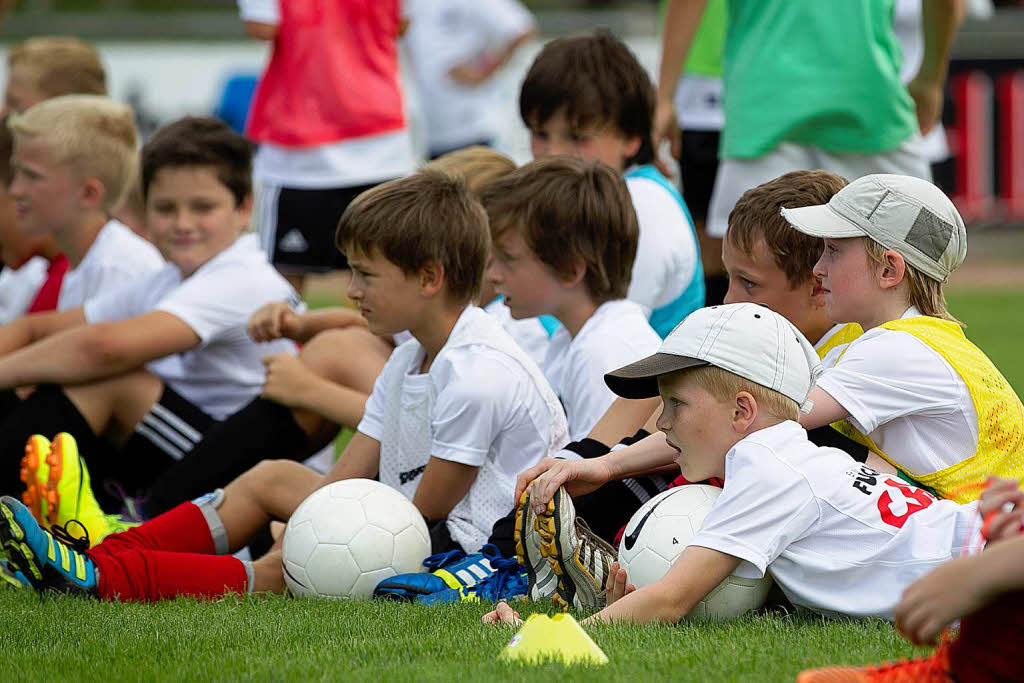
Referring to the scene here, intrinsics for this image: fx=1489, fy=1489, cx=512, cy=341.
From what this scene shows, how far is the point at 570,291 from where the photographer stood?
490cm

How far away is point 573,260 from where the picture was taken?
4867mm

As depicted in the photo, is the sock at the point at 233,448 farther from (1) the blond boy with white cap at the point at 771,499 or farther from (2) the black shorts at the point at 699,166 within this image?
(2) the black shorts at the point at 699,166

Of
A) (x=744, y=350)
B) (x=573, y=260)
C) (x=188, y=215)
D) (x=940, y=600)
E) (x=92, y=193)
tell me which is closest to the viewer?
(x=940, y=600)

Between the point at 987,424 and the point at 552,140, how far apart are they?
2.61 m

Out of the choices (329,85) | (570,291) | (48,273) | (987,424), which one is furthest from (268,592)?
(329,85)

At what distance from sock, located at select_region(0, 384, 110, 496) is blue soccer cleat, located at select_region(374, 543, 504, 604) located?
179 centimetres

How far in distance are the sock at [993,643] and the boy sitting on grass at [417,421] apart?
2.01 m

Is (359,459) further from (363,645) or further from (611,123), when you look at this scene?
(611,123)

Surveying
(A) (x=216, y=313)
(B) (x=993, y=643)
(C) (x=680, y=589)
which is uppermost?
(B) (x=993, y=643)

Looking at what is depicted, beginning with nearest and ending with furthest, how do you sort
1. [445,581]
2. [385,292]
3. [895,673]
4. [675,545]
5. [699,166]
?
1. [895,673]
2. [675,545]
3. [445,581]
4. [385,292]
5. [699,166]

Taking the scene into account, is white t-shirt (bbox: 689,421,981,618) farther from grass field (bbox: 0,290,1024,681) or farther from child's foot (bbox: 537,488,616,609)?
child's foot (bbox: 537,488,616,609)

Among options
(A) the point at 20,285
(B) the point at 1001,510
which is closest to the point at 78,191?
(A) the point at 20,285

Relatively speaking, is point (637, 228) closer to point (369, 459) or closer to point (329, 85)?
point (369, 459)

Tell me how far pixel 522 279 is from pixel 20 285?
366 centimetres
